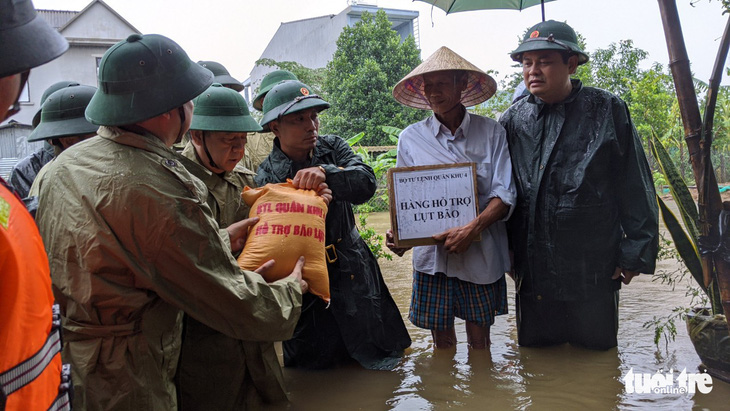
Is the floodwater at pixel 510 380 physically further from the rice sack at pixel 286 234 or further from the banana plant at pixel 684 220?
the rice sack at pixel 286 234

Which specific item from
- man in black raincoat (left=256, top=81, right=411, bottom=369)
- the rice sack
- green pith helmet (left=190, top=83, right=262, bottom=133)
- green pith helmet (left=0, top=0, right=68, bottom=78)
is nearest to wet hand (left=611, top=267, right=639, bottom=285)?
man in black raincoat (left=256, top=81, right=411, bottom=369)

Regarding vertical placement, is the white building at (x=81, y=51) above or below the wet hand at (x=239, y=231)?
above

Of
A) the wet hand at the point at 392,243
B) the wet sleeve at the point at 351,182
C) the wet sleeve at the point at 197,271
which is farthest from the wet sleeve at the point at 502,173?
the wet sleeve at the point at 197,271

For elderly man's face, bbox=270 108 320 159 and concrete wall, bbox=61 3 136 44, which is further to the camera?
concrete wall, bbox=61 3 136 44

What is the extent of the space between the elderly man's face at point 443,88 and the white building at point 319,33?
1736 cm

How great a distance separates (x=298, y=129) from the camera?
3.19m

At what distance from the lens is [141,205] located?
1797 millimetres

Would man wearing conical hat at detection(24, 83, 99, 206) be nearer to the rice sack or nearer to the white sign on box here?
the rice sack

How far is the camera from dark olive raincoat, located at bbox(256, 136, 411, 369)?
3.33 meters

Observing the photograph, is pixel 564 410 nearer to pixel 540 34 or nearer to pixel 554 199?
pixel 554 199

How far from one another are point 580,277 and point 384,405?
135 centimetres

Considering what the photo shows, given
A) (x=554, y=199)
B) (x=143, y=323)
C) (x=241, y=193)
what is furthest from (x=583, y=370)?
(x=143, y=323)

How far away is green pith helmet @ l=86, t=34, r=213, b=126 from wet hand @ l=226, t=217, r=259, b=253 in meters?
0.91

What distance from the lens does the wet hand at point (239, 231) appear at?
108 inches
